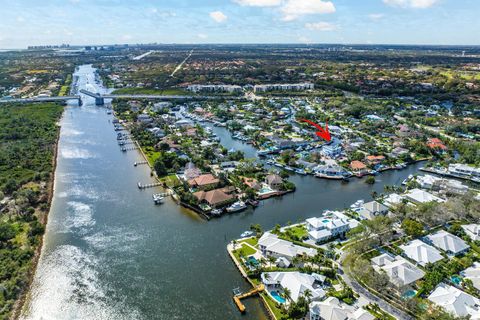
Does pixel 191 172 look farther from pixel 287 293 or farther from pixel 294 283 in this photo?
pixel 287 293

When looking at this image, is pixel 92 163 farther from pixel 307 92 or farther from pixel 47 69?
pixel 47 69

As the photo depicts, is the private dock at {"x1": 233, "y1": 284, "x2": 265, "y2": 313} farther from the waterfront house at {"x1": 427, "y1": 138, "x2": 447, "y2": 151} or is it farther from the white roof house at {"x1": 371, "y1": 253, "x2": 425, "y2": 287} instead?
the waterfront house at {"x1": 427, "y1": 138, "x2": 447, "y2": 151}

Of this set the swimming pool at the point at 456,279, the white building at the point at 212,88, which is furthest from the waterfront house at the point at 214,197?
the white building at the point at 212,88

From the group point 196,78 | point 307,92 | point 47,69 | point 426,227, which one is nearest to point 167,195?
point 426,227

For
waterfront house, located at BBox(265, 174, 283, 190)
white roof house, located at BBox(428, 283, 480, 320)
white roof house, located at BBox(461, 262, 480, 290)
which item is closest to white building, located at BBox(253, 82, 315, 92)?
waterfront house, located at BBox(265, 174, 283, 190)

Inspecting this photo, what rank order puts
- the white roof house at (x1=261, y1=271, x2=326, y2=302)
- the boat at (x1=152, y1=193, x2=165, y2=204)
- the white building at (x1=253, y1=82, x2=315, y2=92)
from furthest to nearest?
the white building at (x1=253, y1=82, x2=315, y2=92) → the boat at (x1=152, y1=193, x2=165, y2=204) → the white roof house at (x1=261, y1=271, x2=326, y2=302)

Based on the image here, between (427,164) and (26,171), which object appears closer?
(26,171)

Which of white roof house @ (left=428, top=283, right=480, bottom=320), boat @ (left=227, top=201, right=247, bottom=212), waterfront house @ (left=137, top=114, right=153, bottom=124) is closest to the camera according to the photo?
white roof house @ (left=428, top=283, right=480, bottom=320)
